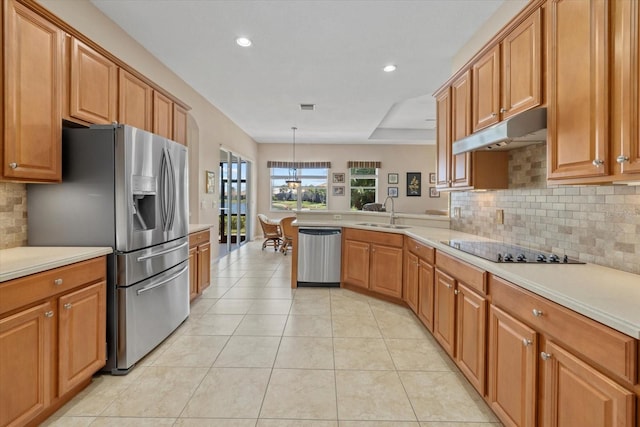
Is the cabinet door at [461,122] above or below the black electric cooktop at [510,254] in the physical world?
above

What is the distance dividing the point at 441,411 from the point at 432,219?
7.47 feet

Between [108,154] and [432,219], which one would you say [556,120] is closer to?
[432,219]

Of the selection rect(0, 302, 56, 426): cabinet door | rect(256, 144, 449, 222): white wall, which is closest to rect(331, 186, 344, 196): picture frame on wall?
rect(256, 144, 449, 222): white wall

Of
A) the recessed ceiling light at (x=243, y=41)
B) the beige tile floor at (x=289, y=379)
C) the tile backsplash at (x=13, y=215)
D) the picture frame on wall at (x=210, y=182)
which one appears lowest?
the beige tile floor at (x=289, y=379)

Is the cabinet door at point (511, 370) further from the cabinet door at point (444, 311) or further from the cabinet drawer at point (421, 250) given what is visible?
the cabinet drawer at point (421, 250)

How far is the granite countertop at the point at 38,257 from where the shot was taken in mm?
1480

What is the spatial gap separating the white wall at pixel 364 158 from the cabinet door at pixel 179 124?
5.44 metres

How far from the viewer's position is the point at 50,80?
6.33 ft

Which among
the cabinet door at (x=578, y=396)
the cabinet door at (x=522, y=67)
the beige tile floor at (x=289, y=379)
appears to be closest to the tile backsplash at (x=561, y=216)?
the cabinet door at (x=522, y=67)

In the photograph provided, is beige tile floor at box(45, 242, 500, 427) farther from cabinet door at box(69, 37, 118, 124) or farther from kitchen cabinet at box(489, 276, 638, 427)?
cabinet door at box(69, 37, 118, 124)

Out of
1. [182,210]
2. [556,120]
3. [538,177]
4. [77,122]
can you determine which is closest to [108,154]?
[77,122]

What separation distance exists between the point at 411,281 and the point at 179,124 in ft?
9.92

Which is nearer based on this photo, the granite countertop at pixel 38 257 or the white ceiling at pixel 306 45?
the granite countertop at pixel 38 257

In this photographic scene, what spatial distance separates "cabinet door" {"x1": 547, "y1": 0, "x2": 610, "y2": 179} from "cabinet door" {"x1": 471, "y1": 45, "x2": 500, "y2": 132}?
1.62 feet
